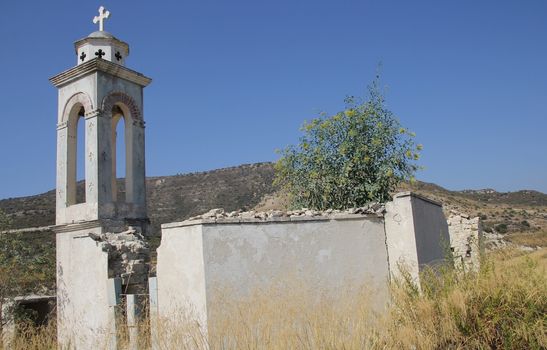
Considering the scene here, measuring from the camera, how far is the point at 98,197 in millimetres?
9914

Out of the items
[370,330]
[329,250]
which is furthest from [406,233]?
[370,330]

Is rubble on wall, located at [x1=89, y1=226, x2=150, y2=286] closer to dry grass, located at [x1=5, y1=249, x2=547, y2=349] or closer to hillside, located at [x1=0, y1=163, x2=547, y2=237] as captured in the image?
dry grass, located at [x1=5, y1=249, x2=547, y2=349]

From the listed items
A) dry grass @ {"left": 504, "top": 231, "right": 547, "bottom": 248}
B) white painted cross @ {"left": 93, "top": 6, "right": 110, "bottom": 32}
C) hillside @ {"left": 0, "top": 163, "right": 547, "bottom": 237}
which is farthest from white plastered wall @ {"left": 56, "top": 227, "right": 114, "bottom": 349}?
dry grass @ {"left": 504, "top": 231, "right": 547, "bottom": 248}

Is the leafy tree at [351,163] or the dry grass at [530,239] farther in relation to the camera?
the dry grass at [530,239]

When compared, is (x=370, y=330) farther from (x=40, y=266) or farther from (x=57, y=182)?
(x=40, y=266)

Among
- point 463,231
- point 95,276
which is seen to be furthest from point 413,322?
point 463,231

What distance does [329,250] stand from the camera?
323 inches

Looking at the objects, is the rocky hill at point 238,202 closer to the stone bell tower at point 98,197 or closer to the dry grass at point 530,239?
the dry grass at point 530,239

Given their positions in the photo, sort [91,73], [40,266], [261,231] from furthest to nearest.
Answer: [40,266]
[91,73]
[261,231]

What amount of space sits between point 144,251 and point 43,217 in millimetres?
29633

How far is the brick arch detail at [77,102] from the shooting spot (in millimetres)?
10531

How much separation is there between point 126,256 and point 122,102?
4129mm

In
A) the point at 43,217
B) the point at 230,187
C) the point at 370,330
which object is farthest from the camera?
the point at 230,187

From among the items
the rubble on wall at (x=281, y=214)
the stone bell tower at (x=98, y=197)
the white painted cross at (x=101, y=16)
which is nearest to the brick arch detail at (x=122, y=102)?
the stone bell tower at (x=98, y=197)
